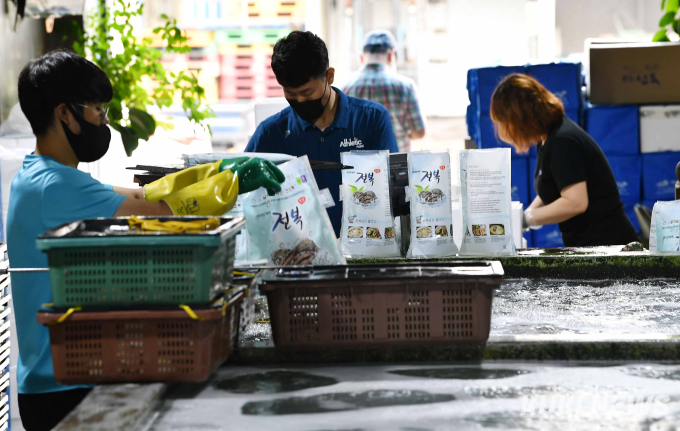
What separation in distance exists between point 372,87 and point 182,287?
370 cm

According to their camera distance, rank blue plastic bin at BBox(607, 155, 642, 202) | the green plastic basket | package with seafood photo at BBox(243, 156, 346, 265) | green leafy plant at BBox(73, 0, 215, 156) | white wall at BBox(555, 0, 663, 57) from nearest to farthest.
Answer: the green plastic basket → package with seafood photo at BBox(243, 156, 346, 265) → green leafy plant at BBox(73, 0, 215, 156) → blue plastic bin at BBox(607, 155, 642, 202) → white wall at BBox(555, 0, 663, 57)

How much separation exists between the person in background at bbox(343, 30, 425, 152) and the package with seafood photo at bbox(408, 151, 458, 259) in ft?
8.66

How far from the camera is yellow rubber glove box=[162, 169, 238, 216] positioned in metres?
1.75

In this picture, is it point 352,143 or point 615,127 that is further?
point 615,127

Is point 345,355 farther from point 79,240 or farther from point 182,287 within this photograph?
point 79,240

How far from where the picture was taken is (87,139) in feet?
5.94

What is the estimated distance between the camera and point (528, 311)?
1.86 metres

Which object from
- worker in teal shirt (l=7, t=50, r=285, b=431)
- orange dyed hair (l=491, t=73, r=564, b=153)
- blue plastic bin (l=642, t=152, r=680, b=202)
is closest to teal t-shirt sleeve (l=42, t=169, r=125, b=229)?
worker in teal shirt (l=7, t=50, r=285, b=431)

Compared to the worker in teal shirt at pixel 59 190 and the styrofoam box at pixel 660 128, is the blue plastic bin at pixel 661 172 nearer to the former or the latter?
the styrofoam box at pixel 660 128

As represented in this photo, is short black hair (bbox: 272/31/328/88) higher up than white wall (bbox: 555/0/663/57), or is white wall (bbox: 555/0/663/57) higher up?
white wall (bbox: 555/0/663/57)

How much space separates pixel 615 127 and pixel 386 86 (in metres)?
1.47

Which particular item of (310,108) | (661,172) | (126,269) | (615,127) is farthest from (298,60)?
(661,172)

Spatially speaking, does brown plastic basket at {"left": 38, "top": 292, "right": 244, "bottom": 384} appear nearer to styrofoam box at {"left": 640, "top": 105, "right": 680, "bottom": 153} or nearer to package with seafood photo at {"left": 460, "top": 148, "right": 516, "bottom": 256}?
package with seafood photo at {"left": 460, "top": 148, "right": 516, "bottom": 256}

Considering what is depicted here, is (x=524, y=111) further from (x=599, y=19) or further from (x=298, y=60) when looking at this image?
(x=599, y=19)
